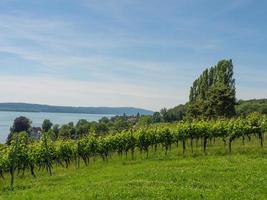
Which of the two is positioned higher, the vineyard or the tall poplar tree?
the tall poplar tree

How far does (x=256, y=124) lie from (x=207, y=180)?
2899 centimetres

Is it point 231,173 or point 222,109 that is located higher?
point 222,109

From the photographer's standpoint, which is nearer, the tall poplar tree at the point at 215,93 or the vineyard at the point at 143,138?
the vineyard at the point at 143,138

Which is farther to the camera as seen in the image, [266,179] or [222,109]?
[222,109]

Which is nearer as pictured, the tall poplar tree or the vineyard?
the vineyard

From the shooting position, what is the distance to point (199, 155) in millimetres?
47844

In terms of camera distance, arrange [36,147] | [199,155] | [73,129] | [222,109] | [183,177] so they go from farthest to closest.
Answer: [73,129] < [222,109] < [36,147] < [199,155] < [183,177]

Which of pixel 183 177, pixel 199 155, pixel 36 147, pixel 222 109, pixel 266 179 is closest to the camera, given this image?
pixel 266 179

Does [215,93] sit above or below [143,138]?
above

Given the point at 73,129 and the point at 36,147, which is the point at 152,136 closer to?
the point at 36,147

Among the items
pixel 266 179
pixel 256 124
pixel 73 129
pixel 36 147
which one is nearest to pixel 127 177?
pixel 266 179

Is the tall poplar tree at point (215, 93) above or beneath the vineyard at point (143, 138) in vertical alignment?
above

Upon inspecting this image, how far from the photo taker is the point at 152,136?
184 ft

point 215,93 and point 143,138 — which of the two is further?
point 215,93
